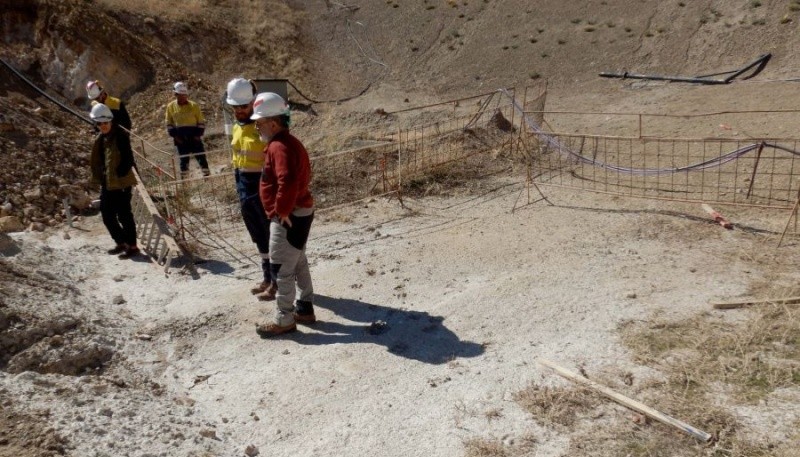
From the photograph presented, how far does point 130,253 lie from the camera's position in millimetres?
7207

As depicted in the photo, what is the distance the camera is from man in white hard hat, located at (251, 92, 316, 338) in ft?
15.6

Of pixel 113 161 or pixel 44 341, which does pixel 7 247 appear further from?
pixel 44 341

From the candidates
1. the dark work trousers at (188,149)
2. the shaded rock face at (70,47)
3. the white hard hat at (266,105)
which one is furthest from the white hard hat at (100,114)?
the shaded rock face at (70,47)

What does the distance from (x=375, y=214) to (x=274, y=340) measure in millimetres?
3678

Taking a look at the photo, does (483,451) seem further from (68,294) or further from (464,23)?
(464,23)

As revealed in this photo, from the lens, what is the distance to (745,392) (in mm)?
4219

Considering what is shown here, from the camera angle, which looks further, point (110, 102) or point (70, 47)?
point (70, 47)

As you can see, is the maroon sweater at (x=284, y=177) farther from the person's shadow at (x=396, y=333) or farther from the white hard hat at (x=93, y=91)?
the white hard hat at (x=93, y=91)

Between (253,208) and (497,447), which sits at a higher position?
(253,208)

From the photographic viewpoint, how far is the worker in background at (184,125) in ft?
31.6

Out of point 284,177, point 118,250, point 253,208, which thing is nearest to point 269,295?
point 253,208

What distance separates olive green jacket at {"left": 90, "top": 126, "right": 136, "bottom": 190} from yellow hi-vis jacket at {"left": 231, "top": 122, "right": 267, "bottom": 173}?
1867 millimetres

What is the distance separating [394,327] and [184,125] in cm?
590

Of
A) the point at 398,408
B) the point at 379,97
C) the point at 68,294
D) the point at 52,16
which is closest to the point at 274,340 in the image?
the point at 398,408
